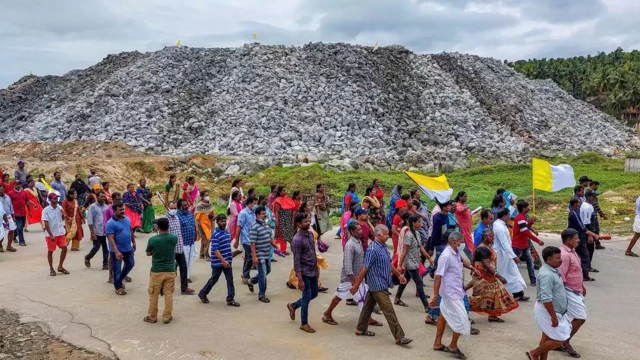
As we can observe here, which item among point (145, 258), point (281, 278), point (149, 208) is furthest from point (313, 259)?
point (149, 208)

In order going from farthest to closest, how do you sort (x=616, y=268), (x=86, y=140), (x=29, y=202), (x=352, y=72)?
1. (x=352, y=72)
2. (x=86, y=140)
3. (x=29, y=202)
4. (x=616, y=268)

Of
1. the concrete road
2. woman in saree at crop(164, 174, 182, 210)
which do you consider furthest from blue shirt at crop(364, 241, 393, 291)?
woman in saree at crop(164, 174, 182, 210)

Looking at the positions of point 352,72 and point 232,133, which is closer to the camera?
point 232,133

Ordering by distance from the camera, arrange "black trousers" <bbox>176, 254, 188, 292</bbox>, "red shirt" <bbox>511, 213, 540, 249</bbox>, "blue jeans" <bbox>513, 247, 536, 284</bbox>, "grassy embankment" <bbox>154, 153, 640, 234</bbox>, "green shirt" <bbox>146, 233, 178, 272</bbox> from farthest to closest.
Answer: "grassy embankment" <bbox>154, 153, 640, 234</bbox> → "blue jeans" <bbox>513, 247, 536, 284</bbox> → "red shirt" <bbox>511, 213, 540, 249</bbox> → "black trousers" <bbox>176, 254, 188, 292</bbox> → "green shirt" <bbox>146, 233, 178, 272</bbox>

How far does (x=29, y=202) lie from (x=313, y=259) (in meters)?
9.86

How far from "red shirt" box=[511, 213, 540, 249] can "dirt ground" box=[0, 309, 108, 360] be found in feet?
22.5

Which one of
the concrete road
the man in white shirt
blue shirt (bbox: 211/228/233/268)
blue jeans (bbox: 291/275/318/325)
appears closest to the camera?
the concrete road

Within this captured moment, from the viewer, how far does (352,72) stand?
39781 mm

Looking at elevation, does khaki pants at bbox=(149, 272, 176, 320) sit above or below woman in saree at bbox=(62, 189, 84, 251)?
below

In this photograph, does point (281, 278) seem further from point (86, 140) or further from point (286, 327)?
point (86, 140)

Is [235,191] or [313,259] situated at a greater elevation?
[235,191]

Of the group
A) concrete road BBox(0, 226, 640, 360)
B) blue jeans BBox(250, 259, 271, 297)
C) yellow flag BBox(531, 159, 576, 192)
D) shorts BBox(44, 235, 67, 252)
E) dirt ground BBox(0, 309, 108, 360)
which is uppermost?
yellow flag BBox(531, 159, 576, 192)

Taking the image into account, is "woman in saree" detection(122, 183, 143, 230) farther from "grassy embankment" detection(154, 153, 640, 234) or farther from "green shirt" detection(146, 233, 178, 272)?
"green shirt" detection(146, 233, 178, 272)

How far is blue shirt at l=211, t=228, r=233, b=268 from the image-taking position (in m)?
8.64
